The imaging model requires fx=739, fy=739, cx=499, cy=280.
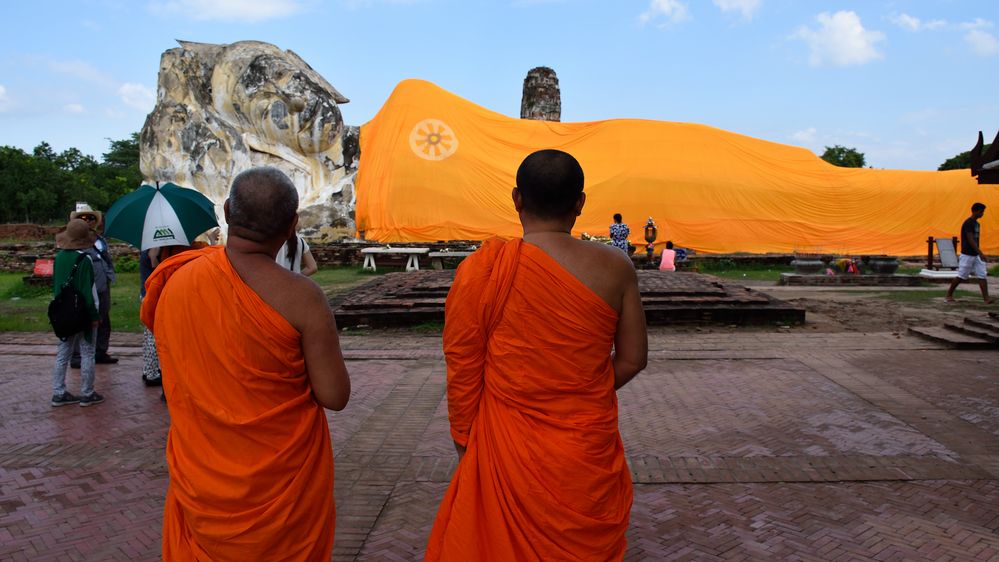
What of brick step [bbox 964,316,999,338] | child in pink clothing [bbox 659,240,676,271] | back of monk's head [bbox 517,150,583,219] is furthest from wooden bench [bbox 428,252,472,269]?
back of monk's head [bbox 517,150,583,219]

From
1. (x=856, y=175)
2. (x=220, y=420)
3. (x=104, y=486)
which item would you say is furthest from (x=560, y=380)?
(x=856, y=175)

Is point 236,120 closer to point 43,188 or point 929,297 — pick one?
point 929,297

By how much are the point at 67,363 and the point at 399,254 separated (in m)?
12.8

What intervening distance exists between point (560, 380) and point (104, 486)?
2981 millimetres

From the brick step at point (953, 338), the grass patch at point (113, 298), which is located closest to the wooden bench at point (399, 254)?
the grass patch at point (113, 298)

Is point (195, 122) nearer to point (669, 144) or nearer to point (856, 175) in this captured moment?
point (669, 144)

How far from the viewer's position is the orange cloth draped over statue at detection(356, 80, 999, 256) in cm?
2110

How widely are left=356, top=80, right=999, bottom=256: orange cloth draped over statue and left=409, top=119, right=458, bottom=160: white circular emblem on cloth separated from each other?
0.03m

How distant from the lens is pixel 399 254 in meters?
18.2

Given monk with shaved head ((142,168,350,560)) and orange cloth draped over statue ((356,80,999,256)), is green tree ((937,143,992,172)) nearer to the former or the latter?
orange cloth draped over statue ((356,80,999,256))

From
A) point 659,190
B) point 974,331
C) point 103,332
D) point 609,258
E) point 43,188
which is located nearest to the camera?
point 609,258

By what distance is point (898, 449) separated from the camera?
4418 millimetres

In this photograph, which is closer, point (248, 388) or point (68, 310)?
point (248, 388)

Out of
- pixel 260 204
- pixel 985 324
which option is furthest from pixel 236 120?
pixel 260 204
